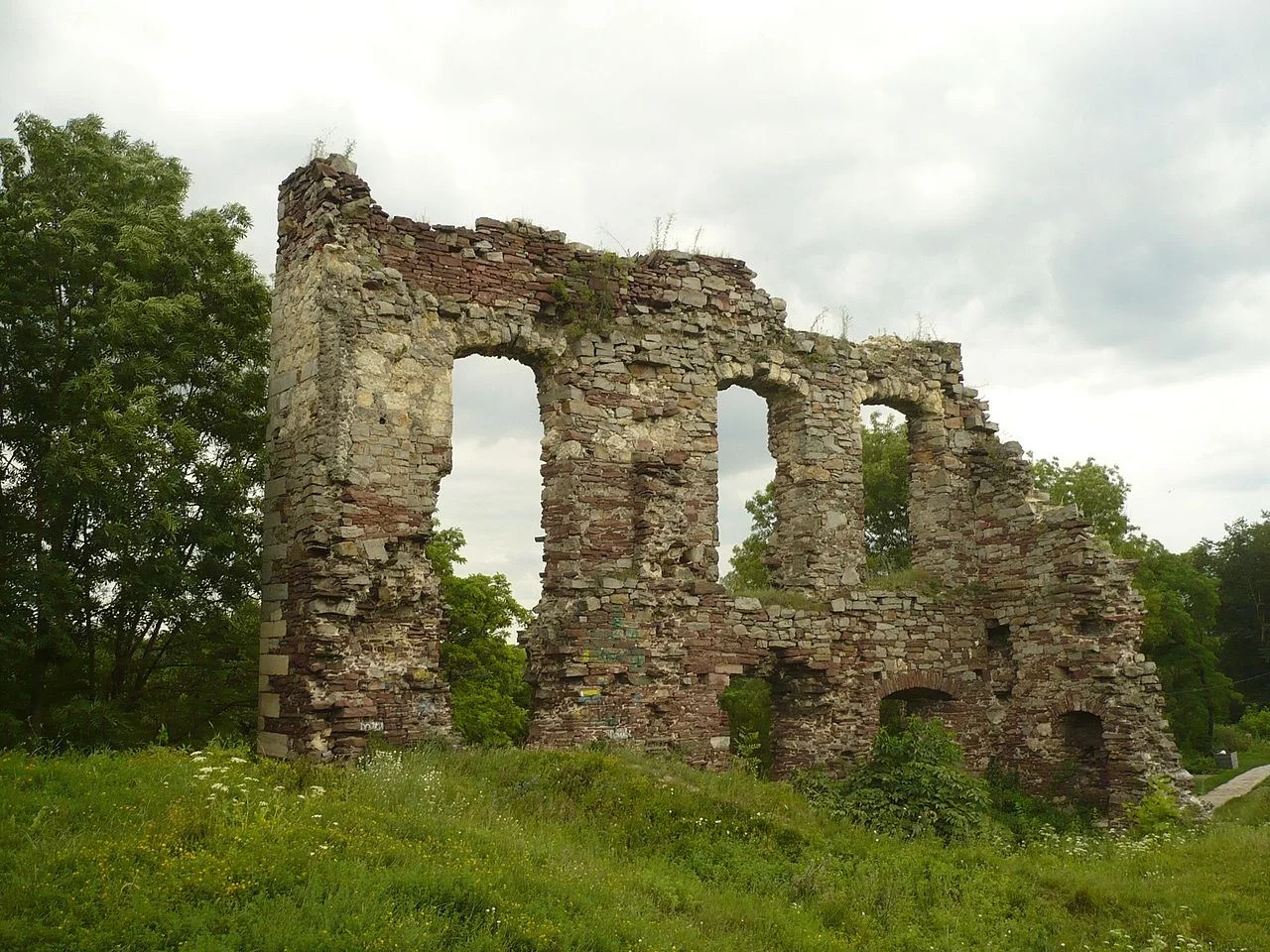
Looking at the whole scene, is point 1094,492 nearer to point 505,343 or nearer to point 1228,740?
point 1228,740

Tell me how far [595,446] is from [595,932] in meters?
6.78

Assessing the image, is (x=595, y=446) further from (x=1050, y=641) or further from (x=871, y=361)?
(x=1050, y=641)

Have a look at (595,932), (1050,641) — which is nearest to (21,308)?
(595,932)

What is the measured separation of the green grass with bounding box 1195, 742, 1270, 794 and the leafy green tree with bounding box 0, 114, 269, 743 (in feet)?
76.0

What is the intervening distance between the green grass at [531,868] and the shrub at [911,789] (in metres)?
0.47

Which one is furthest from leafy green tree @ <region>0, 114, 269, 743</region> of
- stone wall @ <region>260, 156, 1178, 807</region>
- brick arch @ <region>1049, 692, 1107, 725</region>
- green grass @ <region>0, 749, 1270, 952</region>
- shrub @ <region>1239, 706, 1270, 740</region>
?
shrub @ <region>1239, 706, 1270, 740</region>

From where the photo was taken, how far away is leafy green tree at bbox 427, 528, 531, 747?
23.9m

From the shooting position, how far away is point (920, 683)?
1420cm

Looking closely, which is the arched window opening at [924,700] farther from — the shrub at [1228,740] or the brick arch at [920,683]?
the shrub at [1228,740]

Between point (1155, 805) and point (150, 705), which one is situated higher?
point (150, 705)

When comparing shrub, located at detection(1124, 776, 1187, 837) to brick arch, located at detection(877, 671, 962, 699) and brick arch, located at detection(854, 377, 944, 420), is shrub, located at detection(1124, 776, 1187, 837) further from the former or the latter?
brick arch, located at detection(854, 377, 944, 420)

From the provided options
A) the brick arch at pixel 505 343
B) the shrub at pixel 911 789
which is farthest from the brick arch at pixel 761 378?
the shrub at pixel 911 789

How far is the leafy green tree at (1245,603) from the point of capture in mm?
43219

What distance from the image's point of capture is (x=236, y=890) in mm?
6098
